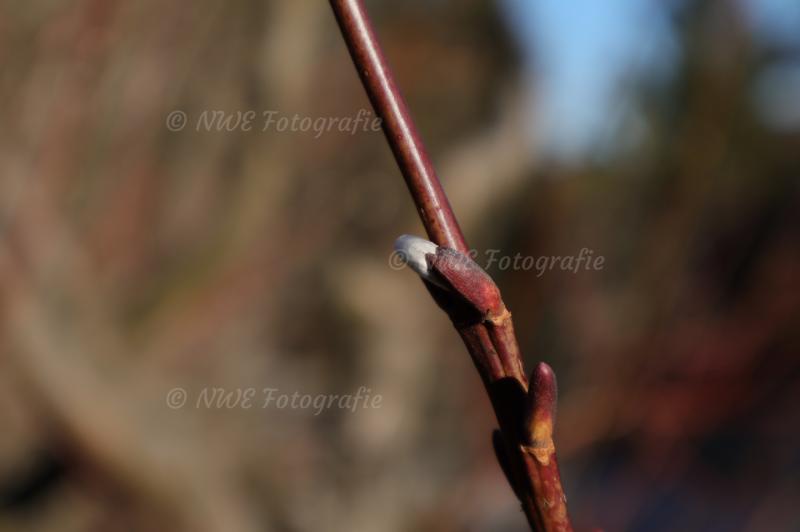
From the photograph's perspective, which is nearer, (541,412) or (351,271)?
(541,412)

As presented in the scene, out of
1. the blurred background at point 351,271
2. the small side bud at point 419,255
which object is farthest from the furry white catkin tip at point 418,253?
the blurred background at point 351,271

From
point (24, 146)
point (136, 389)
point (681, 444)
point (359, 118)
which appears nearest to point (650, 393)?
point (681, 444)

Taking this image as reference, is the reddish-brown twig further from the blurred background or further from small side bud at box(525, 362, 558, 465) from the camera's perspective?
the blurred background

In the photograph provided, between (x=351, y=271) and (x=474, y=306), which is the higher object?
(x=474, y=306)

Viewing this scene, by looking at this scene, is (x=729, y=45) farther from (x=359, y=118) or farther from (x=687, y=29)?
(x=359, y=118)

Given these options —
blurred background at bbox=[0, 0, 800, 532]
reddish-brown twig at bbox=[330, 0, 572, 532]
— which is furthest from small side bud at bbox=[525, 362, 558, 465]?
blurred background at bbox=[0, 0, 800, 532]

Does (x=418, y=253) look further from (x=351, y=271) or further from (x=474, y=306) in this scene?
(x=351, y=271)

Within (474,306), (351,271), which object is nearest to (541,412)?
(474,306)
